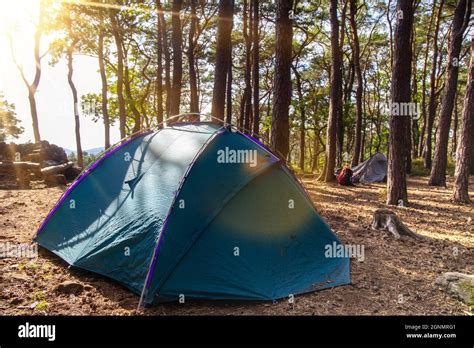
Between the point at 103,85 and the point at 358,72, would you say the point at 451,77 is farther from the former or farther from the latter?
the point at 103,85

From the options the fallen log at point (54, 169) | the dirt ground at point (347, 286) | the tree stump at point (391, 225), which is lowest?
the dirt ground at point (347, 286)

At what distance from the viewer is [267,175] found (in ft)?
16.6

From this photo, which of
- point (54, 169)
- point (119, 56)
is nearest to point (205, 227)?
point (54, 169)

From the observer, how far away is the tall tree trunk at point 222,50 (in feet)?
33.3

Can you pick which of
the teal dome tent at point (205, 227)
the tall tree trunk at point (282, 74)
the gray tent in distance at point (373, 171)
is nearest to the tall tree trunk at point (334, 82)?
the gray tent in distance at point (373, 171)

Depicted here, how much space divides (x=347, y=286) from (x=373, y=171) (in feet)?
45.4

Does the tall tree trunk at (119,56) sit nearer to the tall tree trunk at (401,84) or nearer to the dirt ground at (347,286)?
the dirt ground at (347,286)

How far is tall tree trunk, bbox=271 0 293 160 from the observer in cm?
809

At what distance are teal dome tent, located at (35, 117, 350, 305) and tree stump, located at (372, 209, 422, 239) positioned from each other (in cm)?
243

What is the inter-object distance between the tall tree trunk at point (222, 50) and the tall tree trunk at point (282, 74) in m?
2.40

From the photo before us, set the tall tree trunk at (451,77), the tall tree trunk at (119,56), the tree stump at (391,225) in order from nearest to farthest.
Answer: the tree stump at (391,225), the tall tree trunk at (451,77), the tall tree trunk at (119,56)

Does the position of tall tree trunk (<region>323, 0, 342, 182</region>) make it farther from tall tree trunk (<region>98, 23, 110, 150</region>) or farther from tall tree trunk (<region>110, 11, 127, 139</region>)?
tall tree trunk (<region>98, 23, 110, 150</region>)

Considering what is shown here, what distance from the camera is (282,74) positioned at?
8305mm
